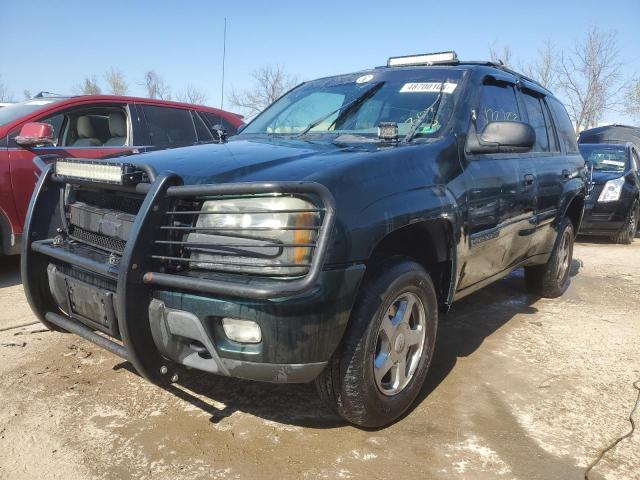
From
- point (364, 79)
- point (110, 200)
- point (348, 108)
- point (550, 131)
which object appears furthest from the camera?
point (550, 131)

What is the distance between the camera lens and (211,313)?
6.78ft

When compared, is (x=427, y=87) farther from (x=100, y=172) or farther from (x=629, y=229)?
(x=629, y=229)

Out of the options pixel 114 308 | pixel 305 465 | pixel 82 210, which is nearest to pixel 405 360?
pixel 305 465

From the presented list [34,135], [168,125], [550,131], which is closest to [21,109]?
[34,135]

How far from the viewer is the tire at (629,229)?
882cm

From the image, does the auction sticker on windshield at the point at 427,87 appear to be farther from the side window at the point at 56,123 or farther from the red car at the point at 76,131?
the side window at the point at 56,123

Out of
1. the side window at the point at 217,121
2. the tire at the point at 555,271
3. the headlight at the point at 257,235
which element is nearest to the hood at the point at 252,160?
the headlight at the point at 257,235

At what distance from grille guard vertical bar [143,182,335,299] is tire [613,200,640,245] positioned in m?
8.47

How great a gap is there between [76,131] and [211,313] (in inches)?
173

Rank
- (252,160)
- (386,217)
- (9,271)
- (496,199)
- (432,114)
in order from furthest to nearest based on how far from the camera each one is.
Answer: (9,271) < (496,199) < (432,114) < (252,160) < (386,217)

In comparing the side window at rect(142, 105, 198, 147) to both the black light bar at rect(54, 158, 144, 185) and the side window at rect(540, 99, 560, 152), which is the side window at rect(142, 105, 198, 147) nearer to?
the black light bar at rect(54, 158, 144, 185)

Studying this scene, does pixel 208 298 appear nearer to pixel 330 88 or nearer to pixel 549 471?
pixel 549 471

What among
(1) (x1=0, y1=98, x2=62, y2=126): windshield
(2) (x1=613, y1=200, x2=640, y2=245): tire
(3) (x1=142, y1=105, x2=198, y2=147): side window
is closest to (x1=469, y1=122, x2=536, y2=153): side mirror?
(3) (x1=142, y1=105, x2=198, y2=147): side window

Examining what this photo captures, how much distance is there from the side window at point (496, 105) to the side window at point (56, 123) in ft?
13.8
